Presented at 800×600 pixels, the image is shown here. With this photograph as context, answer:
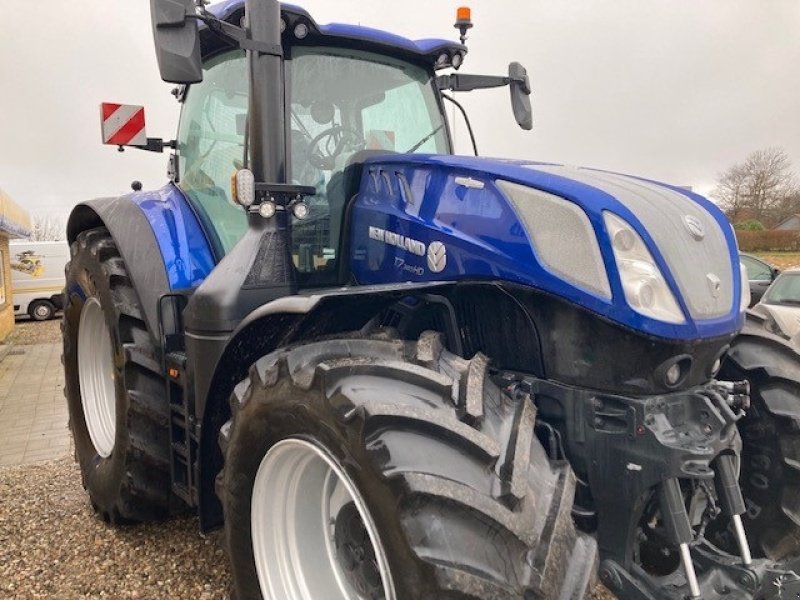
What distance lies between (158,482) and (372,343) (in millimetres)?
1819

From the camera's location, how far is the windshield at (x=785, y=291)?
27.7ft

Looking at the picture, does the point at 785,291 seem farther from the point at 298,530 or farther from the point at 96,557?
the point at 96,557

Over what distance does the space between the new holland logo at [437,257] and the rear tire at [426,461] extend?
13.8 inches

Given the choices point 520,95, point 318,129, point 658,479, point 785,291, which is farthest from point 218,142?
point 785,291

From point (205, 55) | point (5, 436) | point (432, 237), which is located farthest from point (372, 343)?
point (5, 436)

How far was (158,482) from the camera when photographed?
3197 mm

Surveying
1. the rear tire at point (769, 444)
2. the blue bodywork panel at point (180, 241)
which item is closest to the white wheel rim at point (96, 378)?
the blue bodywork panel at point (180, 241)

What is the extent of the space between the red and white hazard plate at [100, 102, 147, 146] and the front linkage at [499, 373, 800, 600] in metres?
2.92

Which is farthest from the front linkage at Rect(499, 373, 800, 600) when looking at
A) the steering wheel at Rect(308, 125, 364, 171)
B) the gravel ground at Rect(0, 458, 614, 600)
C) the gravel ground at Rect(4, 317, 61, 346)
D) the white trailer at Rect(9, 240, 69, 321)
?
the white trailer at Rect(9, 240, 69, 321)

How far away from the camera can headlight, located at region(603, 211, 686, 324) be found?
1.84m

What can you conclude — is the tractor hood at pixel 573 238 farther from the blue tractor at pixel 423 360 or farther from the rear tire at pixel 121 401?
the rear tire at pixel 121 401

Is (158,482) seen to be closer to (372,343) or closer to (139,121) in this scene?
(372,343)

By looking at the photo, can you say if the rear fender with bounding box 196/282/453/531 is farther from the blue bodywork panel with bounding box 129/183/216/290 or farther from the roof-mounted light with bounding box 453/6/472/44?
the roof-mounted light with bounding box 453/6/472/44

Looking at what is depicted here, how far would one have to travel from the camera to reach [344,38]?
283cm
